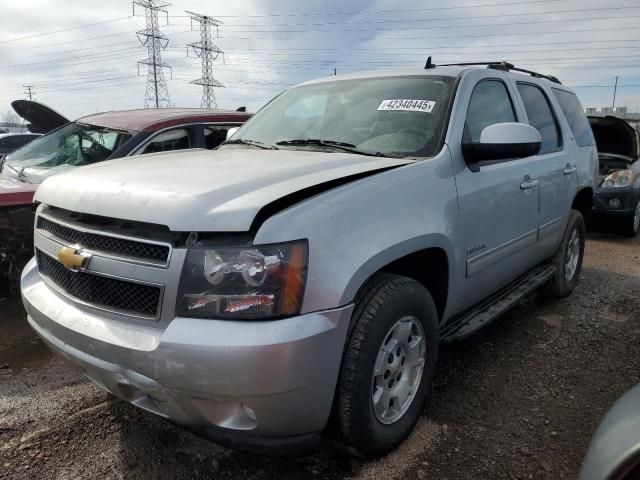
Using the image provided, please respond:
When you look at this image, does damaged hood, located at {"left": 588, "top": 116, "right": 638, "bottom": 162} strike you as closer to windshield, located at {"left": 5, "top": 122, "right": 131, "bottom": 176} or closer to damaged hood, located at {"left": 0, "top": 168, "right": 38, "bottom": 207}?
windshield, located at {"left": 5, "top": 122, "right": 131, "bottom": 176}

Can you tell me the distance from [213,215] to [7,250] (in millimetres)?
2892

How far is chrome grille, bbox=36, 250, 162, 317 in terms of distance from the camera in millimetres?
1980

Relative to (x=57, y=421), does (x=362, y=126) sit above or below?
above

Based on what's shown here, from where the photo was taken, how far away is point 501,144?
2.82m

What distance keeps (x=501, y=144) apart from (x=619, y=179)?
594cm

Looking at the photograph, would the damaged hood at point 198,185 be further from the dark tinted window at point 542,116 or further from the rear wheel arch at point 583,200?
the rear wheel arch at point 583,200

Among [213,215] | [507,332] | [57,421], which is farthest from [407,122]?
[57,421]

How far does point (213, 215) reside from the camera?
190 centimetres

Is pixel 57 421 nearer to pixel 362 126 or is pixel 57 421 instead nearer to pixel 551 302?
pixel 362 126

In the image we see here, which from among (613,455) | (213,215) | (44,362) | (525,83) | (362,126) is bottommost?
(44,362)

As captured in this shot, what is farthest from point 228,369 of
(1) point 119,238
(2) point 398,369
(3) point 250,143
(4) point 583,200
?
(4) point 583,200

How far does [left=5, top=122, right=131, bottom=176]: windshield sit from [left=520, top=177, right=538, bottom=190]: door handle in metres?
3.52

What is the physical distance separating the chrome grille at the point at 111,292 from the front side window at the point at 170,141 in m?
2.85

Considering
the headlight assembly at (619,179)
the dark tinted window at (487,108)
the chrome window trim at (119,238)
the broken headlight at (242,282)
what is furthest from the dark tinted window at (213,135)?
the headlight assembly at (619,179)
